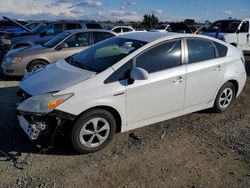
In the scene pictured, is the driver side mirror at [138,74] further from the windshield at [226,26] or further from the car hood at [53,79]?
the windshield at [226,26]

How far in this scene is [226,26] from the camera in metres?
13.5

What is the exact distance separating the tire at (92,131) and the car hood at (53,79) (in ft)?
1.66

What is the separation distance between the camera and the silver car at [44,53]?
26.2 ft

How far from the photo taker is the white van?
42.7 feet

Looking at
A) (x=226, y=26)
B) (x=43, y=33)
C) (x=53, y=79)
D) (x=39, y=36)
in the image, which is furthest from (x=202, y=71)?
(x=226, y=26)

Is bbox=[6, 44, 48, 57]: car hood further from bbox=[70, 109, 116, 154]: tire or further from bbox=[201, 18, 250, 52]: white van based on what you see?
Result: bbox=[201, 18, 250, 52]: white van

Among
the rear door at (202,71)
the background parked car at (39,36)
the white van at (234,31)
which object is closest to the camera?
the rear door at (202,71)

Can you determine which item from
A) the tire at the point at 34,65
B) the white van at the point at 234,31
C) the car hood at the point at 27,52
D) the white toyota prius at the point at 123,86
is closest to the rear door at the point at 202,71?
the white toyota prius at the point at 123,86

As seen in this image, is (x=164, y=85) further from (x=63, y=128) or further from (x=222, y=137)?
(x=63, y=128)

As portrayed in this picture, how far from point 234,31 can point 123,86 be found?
10.7 meters

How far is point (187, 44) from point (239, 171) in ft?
7.00

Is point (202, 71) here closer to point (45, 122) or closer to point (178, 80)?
point (178, 80)

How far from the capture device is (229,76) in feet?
17.5

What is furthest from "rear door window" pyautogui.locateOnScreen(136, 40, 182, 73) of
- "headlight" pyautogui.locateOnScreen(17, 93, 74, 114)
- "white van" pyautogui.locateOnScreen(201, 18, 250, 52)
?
"white van" pyautogui.locateOnScreen(201, 18, 250, 52)
